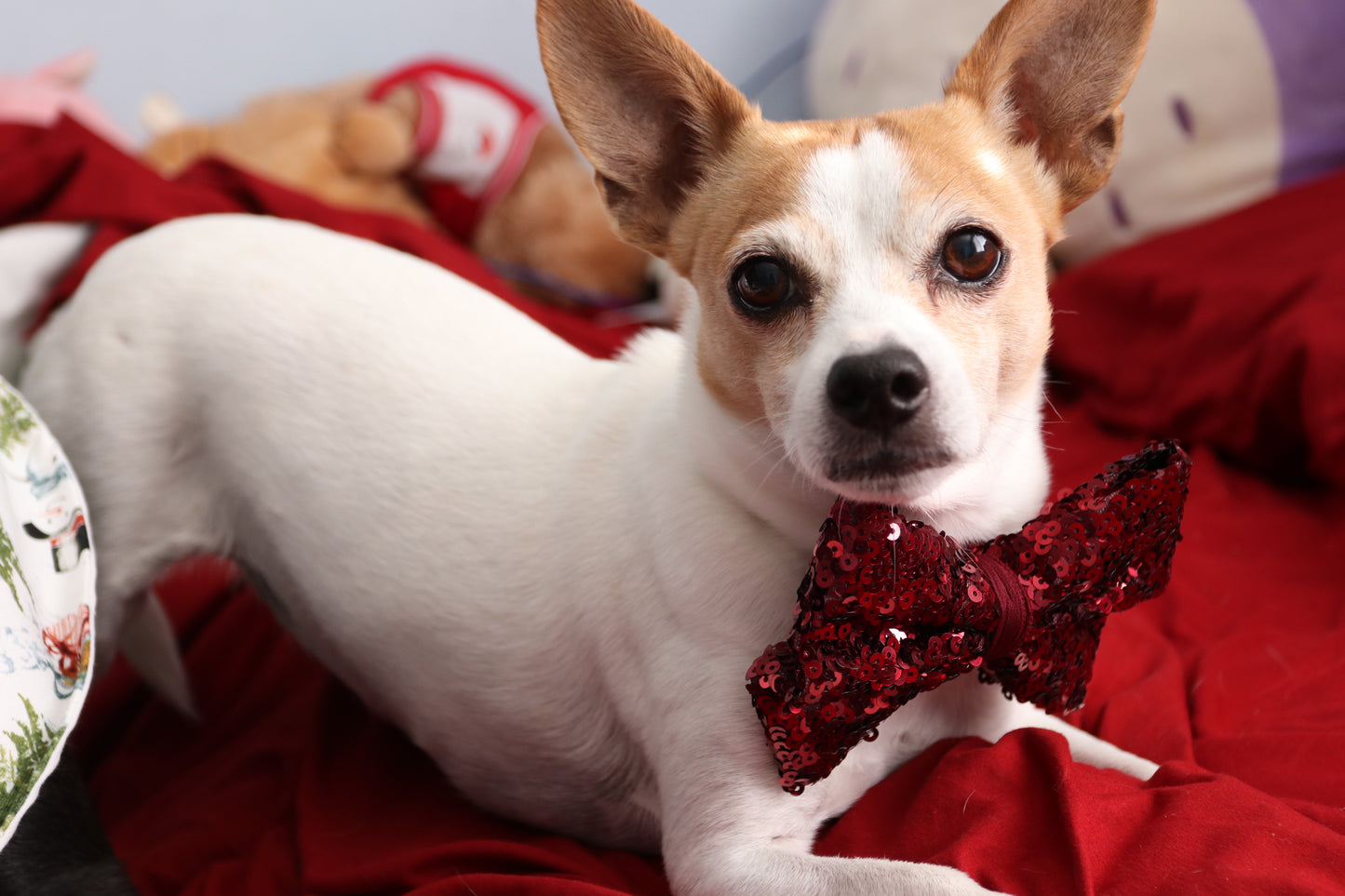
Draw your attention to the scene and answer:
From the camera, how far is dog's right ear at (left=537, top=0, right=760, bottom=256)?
116 centimetres

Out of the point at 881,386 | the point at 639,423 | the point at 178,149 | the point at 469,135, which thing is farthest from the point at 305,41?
the point at 881,386

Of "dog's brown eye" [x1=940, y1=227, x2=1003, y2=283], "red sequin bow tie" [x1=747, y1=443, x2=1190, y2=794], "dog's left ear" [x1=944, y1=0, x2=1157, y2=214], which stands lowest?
"red sequin bow tie" [x1=747, y1=443, x2=1190, y2=794]

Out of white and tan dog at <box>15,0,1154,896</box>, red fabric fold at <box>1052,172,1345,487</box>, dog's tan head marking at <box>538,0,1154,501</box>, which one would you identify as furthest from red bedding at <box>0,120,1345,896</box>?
dog's tan head marking at <box>538,0,1154,501</box>

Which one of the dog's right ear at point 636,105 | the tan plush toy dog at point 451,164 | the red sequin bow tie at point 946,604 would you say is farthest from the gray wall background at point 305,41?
the red sequin bow tie at point 946,604

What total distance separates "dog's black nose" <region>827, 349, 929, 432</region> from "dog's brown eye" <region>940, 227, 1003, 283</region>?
18cm

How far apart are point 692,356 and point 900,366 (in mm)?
335

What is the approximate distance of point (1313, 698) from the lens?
1354 millimetres

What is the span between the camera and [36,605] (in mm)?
1043

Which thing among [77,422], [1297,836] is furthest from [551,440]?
[1297,836]

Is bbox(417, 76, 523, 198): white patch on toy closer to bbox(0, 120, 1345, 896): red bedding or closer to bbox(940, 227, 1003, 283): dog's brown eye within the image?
bbox(0, 120, 1345, 896): red bedding

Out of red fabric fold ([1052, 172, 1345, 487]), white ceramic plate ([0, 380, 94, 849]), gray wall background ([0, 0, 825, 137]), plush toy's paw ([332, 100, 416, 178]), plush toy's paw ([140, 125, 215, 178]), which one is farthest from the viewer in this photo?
gray wall background ([0, 0, 825, 137])

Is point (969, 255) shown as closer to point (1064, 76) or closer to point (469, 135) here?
point (1064, 76)

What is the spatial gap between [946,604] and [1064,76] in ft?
2.15

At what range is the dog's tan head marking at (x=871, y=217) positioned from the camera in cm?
99
